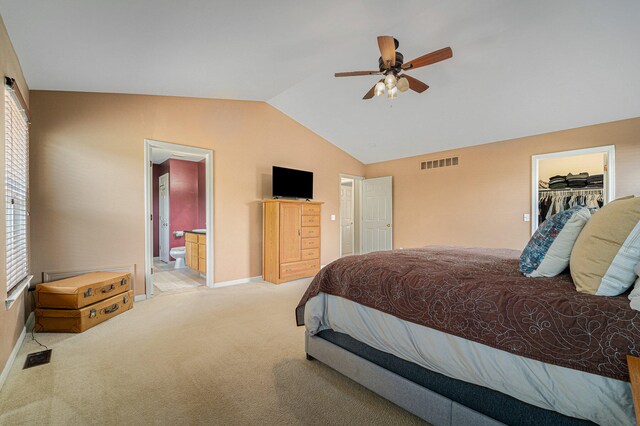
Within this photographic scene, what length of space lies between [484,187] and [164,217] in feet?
22.4

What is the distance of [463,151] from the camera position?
205 inches

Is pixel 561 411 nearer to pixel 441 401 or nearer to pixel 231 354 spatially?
pixel 441 401

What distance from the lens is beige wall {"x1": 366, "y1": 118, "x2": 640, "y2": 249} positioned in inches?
150

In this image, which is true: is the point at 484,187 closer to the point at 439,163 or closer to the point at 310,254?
the point at 439,163

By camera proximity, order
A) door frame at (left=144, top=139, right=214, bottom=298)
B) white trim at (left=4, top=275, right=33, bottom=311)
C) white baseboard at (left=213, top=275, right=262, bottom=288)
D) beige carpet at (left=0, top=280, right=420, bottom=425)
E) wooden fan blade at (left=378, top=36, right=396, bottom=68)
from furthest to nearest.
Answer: white baseboard at (left=213, top=275, right=262, bottom=288) < door frame at (left=144, top=139, right=214, bottom=298) < wooden fan blade at (left=378, top=36, right=396, bottom=68) < white trim at (left=4, top=275, right=33, bottom=311) < beige carpet at (left=0, top=280, right=420, bottom=425)

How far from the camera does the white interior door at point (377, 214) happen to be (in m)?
6.33

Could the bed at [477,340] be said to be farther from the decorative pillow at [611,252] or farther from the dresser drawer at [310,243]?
the dresser drawer at [310,243]

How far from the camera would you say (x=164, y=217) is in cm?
683

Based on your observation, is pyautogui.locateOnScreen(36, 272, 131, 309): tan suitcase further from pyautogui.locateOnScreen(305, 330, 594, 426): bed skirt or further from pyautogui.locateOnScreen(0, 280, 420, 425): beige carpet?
pyautogui.locateOnScreen(305, 330, 594, 426): bed skirt

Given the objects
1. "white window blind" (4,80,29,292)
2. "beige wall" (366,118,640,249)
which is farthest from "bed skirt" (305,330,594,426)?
"beige wall" (366,118,640,249)

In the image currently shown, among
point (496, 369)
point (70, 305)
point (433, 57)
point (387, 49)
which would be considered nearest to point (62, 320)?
point (70, 305)

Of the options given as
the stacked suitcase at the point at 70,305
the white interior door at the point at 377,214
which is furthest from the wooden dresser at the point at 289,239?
the stacked suitcase at the point at 70,305

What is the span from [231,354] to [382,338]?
1.34m

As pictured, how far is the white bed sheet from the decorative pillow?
0.38 metres
